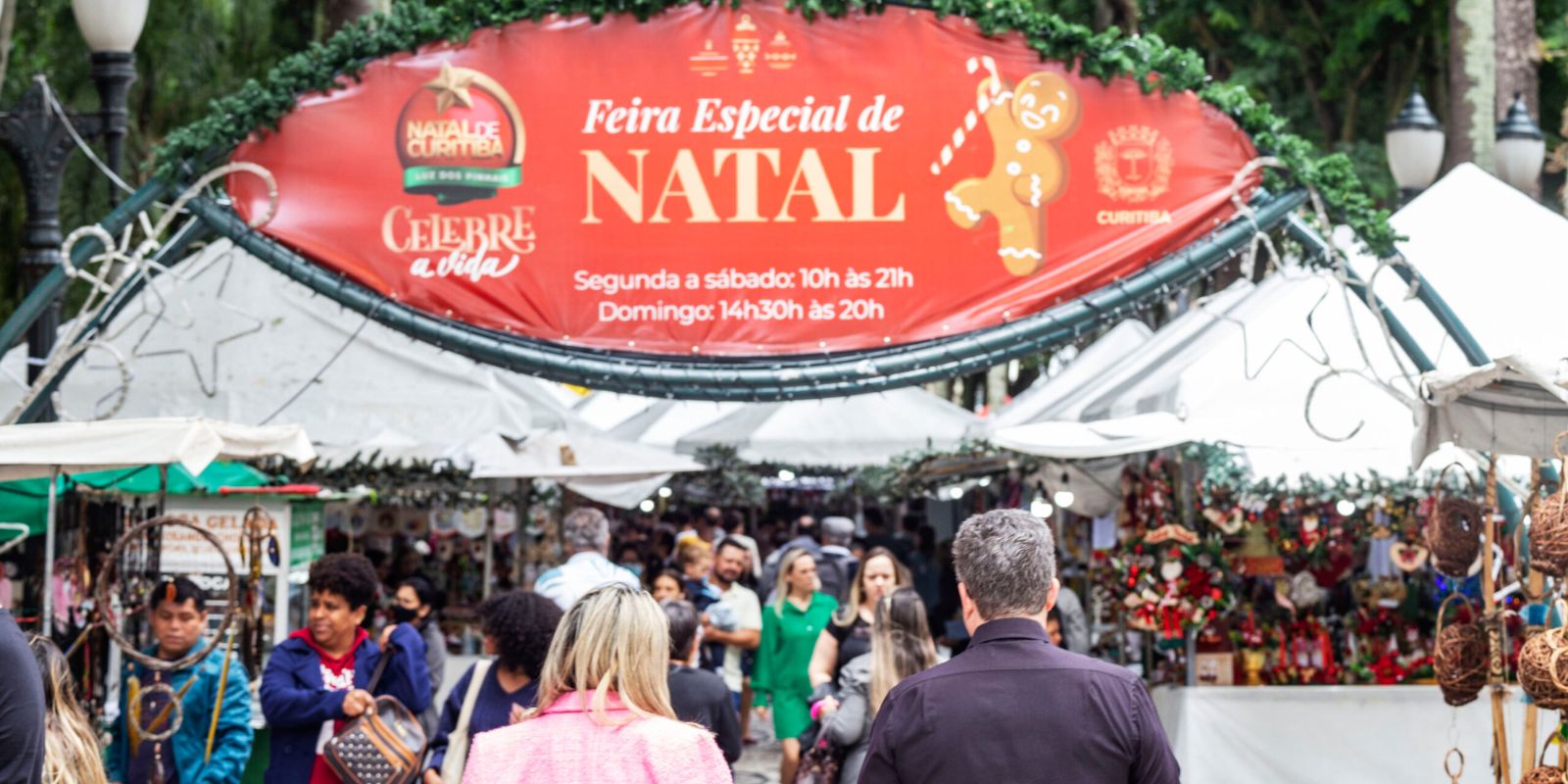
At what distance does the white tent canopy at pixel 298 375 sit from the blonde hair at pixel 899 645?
6.57m

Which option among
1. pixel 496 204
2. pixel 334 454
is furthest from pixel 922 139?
pixel 334 454

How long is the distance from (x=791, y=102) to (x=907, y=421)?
1184 centimetres

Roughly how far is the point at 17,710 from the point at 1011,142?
6607 millimetres

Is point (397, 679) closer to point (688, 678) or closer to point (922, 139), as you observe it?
point (688, 678)

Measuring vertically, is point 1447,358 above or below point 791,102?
below

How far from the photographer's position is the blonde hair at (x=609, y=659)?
4039 mm

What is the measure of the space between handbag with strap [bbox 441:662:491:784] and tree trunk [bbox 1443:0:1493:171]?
13.0 meters

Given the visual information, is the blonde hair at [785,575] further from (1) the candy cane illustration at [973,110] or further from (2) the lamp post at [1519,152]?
(2) the lamp post at [1519,152]

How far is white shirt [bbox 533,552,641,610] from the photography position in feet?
28.1

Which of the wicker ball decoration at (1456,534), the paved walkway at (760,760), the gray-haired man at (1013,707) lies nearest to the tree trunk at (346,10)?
the paved walkway at (760,760)

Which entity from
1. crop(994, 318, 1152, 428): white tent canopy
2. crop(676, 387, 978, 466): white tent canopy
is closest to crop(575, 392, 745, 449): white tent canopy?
crop(676, 387, 978, 466): white tent canopy

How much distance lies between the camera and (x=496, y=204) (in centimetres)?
973

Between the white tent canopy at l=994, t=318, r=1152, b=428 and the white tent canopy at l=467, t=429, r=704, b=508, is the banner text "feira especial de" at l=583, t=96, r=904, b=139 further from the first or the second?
the white tent canopy at l=994, t=318, r=1152, b=428

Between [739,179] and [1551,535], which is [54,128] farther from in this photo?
[1551,535]
